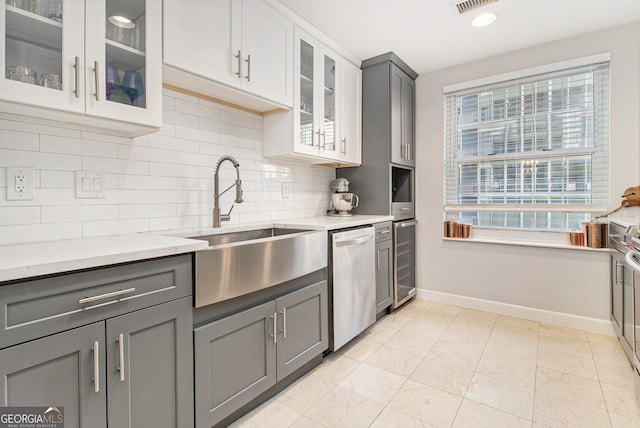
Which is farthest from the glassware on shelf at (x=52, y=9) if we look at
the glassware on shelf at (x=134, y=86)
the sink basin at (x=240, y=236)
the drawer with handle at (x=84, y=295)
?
the sink basin at (x=240, y=236)

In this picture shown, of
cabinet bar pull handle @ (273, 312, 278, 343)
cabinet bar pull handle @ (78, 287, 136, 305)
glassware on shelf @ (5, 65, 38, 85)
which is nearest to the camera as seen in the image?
cabinet bar pull handle @ (78, 287, 136, 305)

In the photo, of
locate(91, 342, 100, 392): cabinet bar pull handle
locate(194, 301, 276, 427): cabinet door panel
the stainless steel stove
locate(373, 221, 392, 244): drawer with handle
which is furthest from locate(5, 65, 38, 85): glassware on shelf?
the stainless steel stove

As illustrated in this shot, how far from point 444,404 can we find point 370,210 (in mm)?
1749

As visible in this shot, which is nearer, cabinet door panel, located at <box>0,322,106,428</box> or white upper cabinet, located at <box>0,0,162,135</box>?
cabinet door panel, located at <box>0,322,106,428</box>

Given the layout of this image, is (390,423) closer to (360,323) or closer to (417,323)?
(360,323)

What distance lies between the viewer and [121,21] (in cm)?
138

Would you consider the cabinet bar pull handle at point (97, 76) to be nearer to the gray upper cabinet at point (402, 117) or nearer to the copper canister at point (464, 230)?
the gray upper cabinet at point (402, 117)

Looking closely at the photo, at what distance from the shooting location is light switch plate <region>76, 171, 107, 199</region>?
1514 mm

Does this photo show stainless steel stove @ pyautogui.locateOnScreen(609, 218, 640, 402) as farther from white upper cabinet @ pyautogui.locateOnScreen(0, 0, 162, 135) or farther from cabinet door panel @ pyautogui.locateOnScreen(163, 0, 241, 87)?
white upper cabinet @ pyautogui.locateOnScreen(0, 0, 162, 135)

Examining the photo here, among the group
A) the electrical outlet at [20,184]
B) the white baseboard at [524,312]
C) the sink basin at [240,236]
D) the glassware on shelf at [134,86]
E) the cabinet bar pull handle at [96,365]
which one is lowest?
the white baseboard at [524,312]

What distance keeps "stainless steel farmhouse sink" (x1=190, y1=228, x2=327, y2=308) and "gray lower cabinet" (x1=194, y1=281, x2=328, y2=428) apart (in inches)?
5.0

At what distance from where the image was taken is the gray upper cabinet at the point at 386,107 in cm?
296

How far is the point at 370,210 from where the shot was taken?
3.07 m

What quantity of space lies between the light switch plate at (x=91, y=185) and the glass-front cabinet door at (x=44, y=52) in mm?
408
